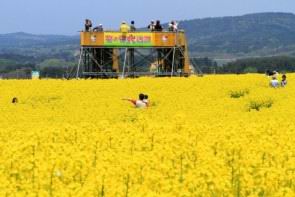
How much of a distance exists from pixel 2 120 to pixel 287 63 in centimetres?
12852

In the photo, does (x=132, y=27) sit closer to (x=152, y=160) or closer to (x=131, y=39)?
(x=131, y=39)

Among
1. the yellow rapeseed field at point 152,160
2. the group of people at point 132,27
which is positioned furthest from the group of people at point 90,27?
the yellow rapeseed field at point 152,160

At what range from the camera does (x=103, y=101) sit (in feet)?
100

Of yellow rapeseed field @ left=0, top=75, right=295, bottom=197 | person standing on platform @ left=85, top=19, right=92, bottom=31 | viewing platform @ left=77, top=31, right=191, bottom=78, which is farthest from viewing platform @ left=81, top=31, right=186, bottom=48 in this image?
yellow rapeseed field @ left=0, top=75, right=295, bottom=197

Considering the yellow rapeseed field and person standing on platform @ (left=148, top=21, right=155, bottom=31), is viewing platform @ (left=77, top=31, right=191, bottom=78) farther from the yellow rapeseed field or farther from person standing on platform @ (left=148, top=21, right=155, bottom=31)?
the yellow rapeseed field

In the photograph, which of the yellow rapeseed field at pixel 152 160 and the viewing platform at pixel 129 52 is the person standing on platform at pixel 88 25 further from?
the yellow rapeseed field at pixel 152 160

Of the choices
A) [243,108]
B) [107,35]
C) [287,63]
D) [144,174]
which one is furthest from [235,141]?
[287,63]

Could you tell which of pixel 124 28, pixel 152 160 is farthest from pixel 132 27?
pixel 152 160

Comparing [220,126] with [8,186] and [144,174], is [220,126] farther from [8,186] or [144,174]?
[8,186]

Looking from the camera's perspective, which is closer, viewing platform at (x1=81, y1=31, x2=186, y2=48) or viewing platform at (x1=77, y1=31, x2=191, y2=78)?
viewing platform at (x1=81, y1=31, x2=186, y2=48)

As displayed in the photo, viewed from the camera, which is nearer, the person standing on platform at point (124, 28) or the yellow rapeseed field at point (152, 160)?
the yellow rapeseed field at point (152, 160)

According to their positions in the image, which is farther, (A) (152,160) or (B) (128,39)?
(B) (128,39)

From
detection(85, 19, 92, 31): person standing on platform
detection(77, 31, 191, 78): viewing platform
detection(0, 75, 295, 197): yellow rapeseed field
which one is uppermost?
detection(85, 19, 92, 31): person standing on platform

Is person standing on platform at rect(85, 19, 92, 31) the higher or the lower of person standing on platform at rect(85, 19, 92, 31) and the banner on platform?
the higher
